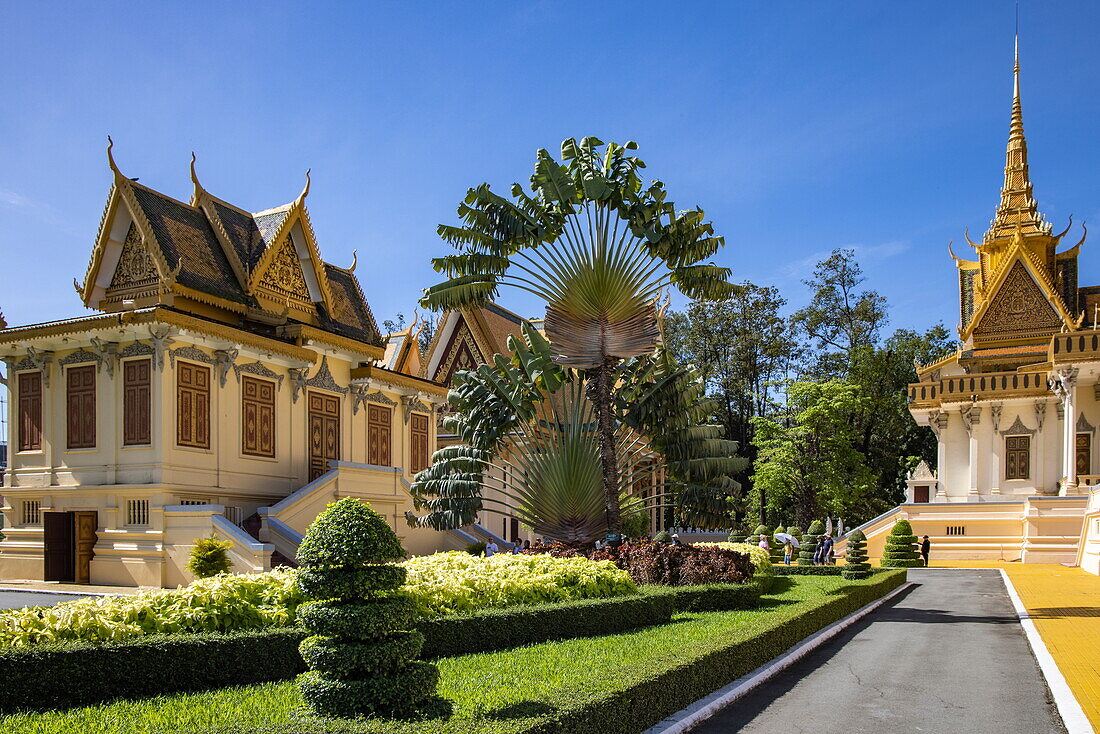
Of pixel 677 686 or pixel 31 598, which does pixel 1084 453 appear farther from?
pixel 31 598

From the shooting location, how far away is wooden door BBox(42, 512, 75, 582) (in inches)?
870

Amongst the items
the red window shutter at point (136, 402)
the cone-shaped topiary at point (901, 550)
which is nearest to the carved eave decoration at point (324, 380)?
the red window shutter at point (136, 402)

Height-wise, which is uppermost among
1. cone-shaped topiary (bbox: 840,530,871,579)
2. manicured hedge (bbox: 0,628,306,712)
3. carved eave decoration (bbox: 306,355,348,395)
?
carved eave decoration (bbox: 306,355,348,395)

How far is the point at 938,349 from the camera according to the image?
56.0m

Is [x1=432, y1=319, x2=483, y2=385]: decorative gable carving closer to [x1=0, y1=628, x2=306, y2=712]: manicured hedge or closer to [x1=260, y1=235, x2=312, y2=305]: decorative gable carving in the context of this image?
[x1=260, y1=235, x2=312, y2=305]: decorative gable carving

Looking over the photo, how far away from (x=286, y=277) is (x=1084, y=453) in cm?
2947

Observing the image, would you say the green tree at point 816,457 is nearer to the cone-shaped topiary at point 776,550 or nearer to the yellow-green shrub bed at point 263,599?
the cone-shaped topiary at point 776,550

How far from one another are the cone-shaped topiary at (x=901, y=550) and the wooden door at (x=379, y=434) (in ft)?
58.8

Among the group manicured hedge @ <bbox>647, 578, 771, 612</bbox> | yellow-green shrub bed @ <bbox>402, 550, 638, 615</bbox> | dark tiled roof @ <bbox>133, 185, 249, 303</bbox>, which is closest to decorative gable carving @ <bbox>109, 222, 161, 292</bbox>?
dark tiled roof @ <bbox>133, 185, 249, 303</bbox>

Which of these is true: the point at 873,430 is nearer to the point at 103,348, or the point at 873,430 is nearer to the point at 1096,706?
the point at 103,348

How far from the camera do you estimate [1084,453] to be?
35.4 meters

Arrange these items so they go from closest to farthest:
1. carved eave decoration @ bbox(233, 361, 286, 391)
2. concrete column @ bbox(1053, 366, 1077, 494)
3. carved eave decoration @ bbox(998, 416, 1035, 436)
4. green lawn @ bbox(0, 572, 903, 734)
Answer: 1. green lawn @ bbox(0, 572, 903, 734)
2. carved eave decoration @ bbox(233, 361, 286, 391)
3. concrete column @ bbox(1053, 366, 1077, 494)
4. carved eave decoration @ bbox(998, 416, 1035, 436)

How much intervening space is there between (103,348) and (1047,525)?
32.1m

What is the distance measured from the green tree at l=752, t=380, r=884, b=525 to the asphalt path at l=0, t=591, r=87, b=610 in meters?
35.2
